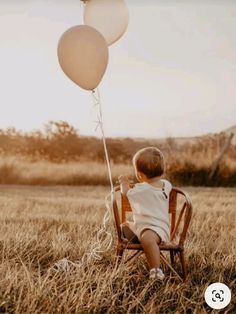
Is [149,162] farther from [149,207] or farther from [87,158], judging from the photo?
[87,158]

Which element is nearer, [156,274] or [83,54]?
[156,274]

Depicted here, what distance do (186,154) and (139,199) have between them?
137 inches

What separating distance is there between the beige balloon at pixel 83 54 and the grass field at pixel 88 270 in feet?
2.28

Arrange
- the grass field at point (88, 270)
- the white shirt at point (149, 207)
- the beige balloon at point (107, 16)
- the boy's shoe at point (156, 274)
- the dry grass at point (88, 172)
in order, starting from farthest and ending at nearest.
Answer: the dry grass at point (88, 172) → the beige balloon at point (107, 16) → the white shirt at point (149, 207) → the boy's shoe at point (156, 274) → the grass field at point (88, 270)

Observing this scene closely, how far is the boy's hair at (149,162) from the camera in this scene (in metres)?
2.09

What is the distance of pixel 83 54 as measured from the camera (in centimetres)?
221

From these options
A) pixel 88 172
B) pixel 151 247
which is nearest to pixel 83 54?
pixel 151 247

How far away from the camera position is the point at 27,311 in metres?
1.72

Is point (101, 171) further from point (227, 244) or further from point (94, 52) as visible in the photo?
point (94, 52)

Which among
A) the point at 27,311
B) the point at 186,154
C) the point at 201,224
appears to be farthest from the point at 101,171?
the point at 27,311

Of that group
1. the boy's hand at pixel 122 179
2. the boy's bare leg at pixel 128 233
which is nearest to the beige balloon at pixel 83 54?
the boy's hand at pixel 122 179

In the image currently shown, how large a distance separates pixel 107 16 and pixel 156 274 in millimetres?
1102

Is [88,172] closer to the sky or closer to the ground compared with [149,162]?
closer to the ground

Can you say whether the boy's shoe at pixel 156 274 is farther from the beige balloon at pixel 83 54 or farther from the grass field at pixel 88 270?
the beige balloon at pixel 83 54
